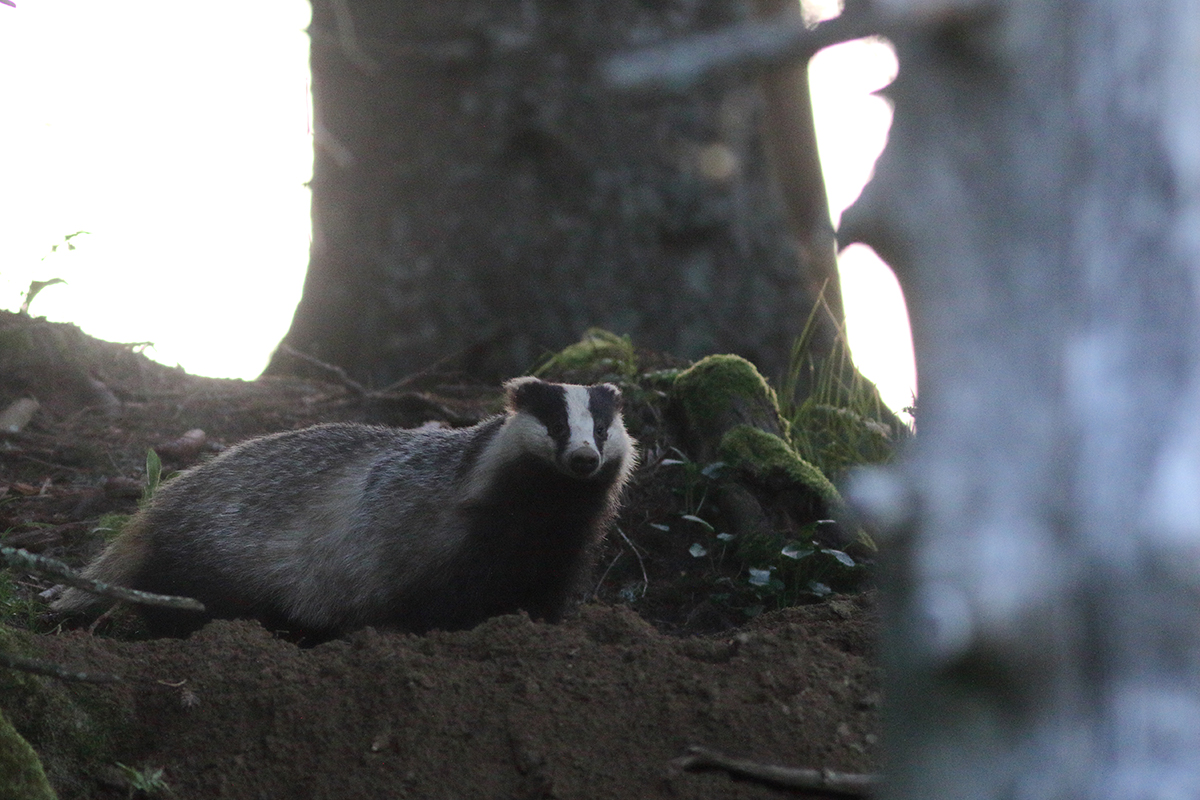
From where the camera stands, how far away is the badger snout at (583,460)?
4582 millimetres

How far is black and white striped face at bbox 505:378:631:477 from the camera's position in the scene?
4629 millimetres

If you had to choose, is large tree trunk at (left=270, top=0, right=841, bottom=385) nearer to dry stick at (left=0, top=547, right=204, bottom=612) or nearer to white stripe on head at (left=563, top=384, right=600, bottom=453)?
white stripe on head at (left=563, top=384, right=600, bottom=453)

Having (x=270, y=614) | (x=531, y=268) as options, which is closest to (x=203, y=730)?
(x=270, y=614)

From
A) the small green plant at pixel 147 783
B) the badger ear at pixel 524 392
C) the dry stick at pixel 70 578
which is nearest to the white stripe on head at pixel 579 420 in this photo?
the badger ear at pixel 524 392

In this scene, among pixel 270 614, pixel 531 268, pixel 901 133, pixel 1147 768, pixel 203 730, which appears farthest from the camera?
pixel 531 268

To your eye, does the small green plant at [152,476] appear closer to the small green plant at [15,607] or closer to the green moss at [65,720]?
the small green plant at [15,607]

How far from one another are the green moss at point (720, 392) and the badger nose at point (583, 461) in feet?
3.25

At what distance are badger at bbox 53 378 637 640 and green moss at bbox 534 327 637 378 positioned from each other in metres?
0.87

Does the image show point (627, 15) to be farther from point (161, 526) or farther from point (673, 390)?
point (161, 526)

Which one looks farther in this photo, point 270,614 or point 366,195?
point 366,195

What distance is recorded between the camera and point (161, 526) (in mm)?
4789

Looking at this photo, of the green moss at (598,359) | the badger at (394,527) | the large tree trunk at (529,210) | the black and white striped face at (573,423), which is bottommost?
the badger at (394,527)

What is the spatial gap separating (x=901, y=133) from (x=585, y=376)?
447 cm

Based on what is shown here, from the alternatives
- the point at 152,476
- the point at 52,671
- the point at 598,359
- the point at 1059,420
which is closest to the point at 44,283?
the point at 152,476
